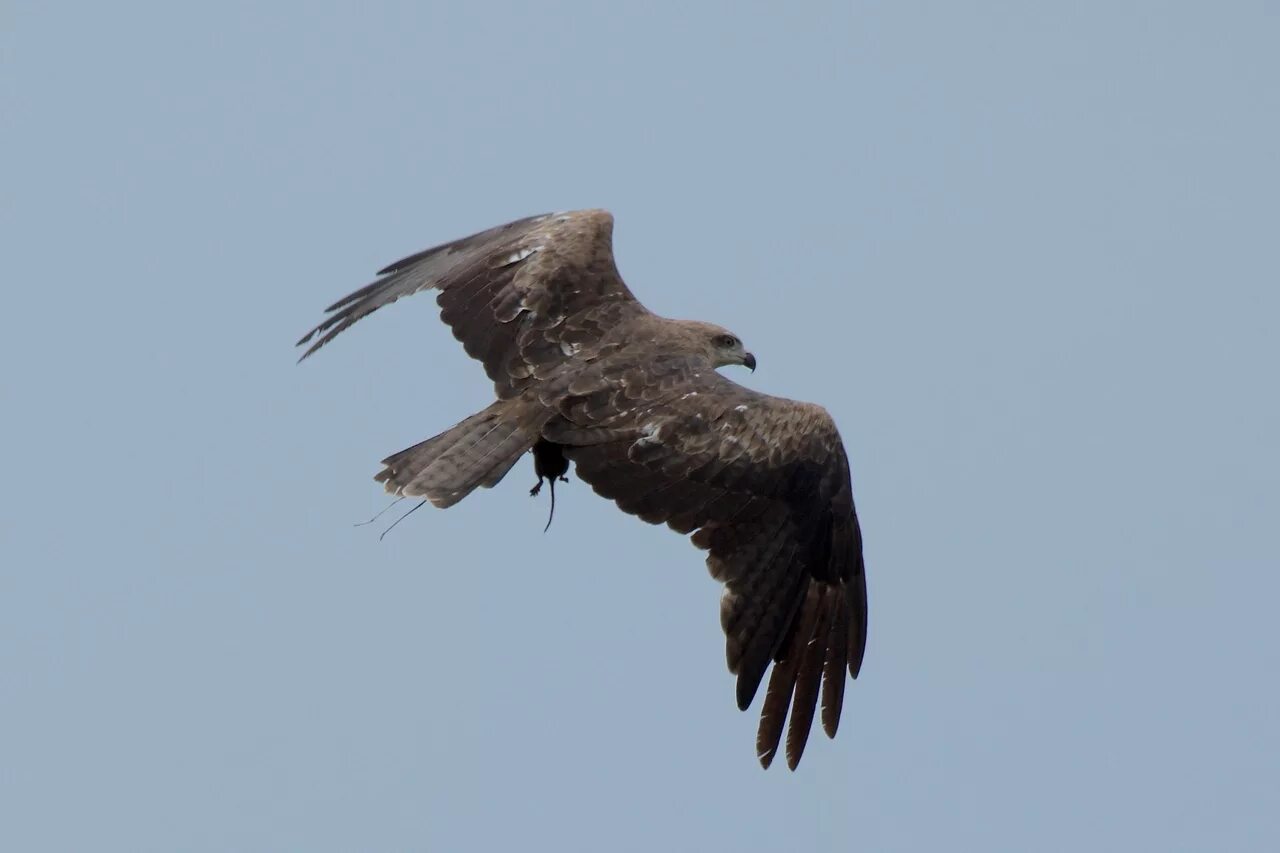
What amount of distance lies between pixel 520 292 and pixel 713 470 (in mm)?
2180

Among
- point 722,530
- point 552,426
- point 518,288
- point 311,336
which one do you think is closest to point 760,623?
point 722,530

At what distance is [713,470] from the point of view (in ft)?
54.2

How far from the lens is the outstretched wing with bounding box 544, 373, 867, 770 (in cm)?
1636

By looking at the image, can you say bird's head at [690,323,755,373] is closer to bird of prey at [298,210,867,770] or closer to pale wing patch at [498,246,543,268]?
bird of prey at [298,210,867,770]

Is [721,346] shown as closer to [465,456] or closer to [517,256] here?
[517,256]

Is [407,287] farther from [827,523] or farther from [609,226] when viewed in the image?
[827,523]

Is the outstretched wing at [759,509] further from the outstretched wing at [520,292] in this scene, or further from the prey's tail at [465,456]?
the outstretched wing at [520,292]

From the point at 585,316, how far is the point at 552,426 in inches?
47.8

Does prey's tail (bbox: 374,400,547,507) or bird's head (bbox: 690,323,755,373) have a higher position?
bird's head (bbox: 690,323,755,373)

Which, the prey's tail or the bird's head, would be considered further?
the bird's head

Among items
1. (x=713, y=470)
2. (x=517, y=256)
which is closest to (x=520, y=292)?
(x=517, y=256)

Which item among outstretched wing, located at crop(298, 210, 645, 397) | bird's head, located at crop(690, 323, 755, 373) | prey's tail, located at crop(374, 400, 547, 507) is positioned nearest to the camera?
prey's tail, located at crop(374, 400, 547, 507)

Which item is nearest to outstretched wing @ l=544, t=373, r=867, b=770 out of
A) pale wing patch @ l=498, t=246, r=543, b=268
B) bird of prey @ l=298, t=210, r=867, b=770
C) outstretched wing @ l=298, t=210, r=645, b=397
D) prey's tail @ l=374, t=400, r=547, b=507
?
bird of prey @ l=298, t=210, r=867, b=770

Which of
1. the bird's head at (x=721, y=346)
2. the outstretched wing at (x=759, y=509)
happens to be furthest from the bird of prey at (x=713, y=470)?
the bird's head at (x=721, y=346)
